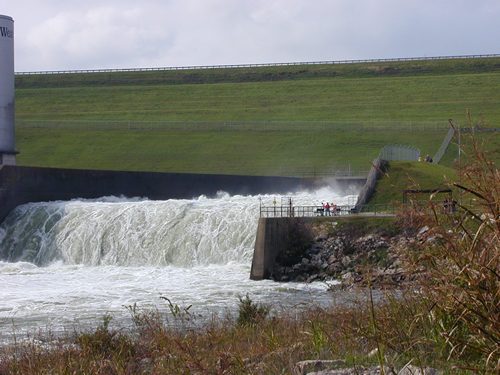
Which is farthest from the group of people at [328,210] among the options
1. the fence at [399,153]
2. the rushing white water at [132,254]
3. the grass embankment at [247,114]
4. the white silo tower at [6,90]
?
the grass embankment at [247,114]

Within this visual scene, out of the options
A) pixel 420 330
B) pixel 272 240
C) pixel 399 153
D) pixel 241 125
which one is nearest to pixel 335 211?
pixel 272 240

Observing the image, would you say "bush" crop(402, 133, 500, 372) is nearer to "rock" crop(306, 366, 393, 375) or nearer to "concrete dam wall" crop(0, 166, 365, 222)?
"rock" crop(306, 366, 393, 375)

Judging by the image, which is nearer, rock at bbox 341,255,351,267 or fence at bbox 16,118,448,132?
rock at bbox 341,255,351,267

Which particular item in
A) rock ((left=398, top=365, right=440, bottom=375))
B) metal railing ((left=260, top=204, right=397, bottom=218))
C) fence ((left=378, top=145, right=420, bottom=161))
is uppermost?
fence ((left=378, top=145, right=420, bottom=161))

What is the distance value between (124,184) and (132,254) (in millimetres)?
9491

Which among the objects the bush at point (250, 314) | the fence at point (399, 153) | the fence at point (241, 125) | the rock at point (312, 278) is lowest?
the rock at point (312, 278)

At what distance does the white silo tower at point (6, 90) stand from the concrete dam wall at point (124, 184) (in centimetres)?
460

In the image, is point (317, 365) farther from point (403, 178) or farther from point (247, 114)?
point (247, 114)

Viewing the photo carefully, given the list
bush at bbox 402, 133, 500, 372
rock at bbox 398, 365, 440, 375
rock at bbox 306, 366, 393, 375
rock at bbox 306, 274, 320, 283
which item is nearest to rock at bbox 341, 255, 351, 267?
rock at bbox 306, 274, 320, 283

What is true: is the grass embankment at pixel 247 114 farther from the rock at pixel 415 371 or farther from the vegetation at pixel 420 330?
the rock at pixel 415 371

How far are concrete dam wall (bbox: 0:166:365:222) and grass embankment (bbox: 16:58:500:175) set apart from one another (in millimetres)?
9477

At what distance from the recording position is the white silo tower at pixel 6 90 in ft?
160

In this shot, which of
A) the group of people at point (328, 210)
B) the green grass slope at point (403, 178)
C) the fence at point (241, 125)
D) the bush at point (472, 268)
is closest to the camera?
the bush at point (472, 268)

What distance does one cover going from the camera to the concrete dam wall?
43.7 meters
